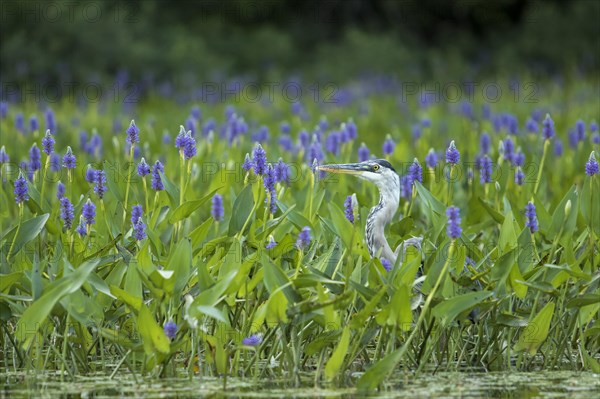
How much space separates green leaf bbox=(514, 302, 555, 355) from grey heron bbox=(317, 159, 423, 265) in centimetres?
73

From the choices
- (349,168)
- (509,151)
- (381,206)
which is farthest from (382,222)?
(509,151)

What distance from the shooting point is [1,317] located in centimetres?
442

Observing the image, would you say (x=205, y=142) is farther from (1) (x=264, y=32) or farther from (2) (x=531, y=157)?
(1) (x=264, y=32)

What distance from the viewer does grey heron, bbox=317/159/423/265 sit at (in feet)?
16.8

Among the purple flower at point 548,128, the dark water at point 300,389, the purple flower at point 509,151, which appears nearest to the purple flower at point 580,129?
the purple flower at point 509,151

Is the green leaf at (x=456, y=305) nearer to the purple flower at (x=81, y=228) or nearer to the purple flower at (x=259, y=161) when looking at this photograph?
the purple flower at (x=259, y=161)

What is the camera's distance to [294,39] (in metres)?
24.8

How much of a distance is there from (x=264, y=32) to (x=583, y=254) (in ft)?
60.7

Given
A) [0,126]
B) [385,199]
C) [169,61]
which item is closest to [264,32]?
[169,61]

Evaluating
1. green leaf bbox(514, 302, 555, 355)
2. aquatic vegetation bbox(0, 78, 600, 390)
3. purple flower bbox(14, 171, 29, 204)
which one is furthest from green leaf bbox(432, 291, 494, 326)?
purple flower bbox(14, 171, 29, 204)

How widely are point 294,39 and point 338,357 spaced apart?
2112 centimetres

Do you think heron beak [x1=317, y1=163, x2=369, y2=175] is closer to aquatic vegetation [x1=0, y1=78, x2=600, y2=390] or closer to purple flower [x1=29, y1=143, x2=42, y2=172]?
aquatic vegetation [x1=0, y1=78, x2=600, y2=390]

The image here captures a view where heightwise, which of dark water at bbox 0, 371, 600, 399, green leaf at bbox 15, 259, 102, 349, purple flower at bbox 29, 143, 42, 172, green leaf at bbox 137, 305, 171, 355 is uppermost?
purple flower at bbox 29, 143, 42, 172

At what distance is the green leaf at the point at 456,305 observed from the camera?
4292 millimetres
